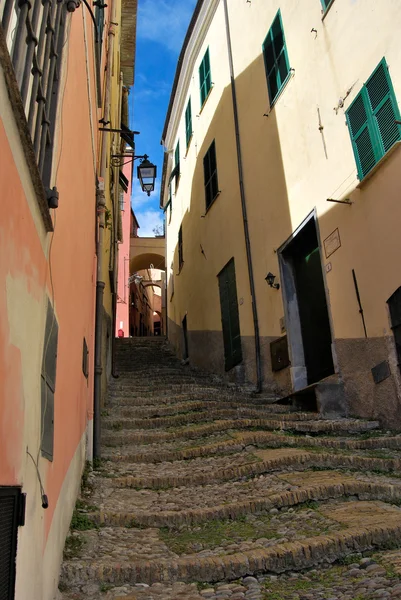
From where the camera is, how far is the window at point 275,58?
8977 millimetres

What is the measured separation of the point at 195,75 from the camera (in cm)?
1438

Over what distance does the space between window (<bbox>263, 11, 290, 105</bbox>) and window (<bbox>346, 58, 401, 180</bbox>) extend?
261 centimetres

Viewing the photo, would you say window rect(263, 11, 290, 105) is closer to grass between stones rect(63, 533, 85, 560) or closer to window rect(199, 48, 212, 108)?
window rect(199, 48, 212, 108)

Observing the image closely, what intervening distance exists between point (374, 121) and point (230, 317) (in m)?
5.24

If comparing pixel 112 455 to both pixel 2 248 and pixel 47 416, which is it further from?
pixel 2 248

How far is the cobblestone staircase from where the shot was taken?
2938 millimetres

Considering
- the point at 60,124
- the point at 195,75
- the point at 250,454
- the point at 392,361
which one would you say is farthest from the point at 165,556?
the point at 195,75

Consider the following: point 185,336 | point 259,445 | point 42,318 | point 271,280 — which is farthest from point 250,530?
point 185,336

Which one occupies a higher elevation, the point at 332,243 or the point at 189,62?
the point at 189,62

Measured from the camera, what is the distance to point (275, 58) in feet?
30.5

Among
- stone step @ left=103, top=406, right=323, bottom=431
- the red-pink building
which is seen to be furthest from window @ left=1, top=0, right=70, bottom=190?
stone step @ left=103, top=406, right=323, bottom=431

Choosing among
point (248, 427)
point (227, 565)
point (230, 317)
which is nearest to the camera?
point (227, 565)

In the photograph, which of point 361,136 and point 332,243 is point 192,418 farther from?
point 361,136

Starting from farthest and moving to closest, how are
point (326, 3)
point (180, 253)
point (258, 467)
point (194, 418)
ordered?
point (180, 253) < point (326, 3) < point (194, 418) < point (258, 467)
